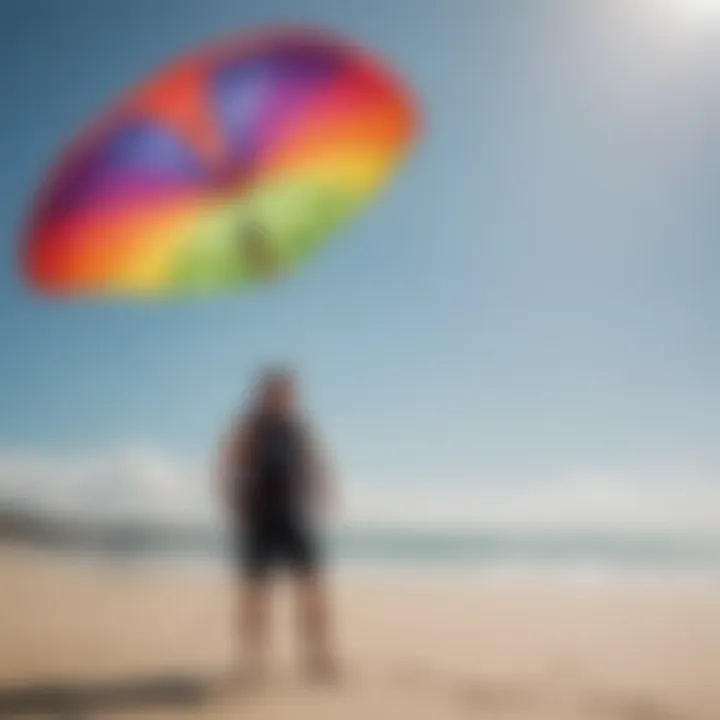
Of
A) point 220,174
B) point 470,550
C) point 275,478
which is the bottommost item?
point 470,550

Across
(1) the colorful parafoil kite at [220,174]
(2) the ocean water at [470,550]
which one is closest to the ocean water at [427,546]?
(2) the ocean water at [470,550]

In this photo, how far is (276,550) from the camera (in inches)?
67.4

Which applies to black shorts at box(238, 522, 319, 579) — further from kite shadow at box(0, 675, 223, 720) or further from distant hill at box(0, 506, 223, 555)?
kite shadow at box(0, 675, 223, 720)

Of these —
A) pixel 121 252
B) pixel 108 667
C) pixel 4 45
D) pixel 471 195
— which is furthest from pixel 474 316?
pixel 4 45

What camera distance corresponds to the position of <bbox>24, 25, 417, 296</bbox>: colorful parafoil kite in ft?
5.82

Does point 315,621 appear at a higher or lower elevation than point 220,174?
lower

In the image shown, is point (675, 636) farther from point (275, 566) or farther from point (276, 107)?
point (276, 107)

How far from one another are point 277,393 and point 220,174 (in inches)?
14.0

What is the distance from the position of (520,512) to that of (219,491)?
0.46 metres

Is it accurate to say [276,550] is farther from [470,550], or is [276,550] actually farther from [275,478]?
[470,550]

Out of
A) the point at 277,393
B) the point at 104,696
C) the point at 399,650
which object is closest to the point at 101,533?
the point at 104,696

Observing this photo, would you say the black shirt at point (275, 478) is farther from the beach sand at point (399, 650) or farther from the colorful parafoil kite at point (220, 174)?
the colorful parafoil kite at point (220, 174)

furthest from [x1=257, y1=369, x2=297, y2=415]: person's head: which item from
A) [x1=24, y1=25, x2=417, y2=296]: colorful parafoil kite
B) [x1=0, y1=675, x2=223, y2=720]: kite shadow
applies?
[x1=0, y1=675, x2=223, y2=720]: kite shadow

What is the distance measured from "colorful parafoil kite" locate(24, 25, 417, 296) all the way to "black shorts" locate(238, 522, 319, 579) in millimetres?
390
